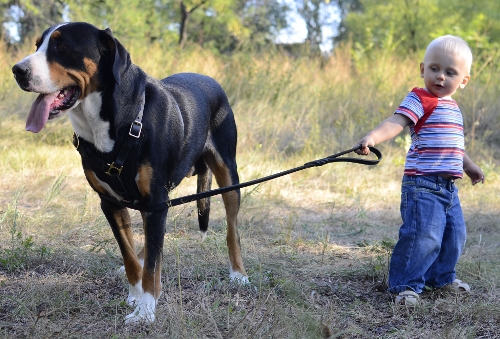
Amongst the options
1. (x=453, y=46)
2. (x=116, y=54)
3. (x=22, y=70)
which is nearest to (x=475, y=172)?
(x=453, y=46)

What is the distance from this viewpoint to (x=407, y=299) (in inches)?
135

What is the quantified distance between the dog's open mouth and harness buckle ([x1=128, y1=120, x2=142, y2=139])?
0.32 metres

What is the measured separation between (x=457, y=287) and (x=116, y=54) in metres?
2.52

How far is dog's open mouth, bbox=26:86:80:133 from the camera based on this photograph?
2.94m

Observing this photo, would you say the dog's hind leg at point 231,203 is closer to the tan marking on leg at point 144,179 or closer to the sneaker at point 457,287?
the tan marking on leg at point 144,179

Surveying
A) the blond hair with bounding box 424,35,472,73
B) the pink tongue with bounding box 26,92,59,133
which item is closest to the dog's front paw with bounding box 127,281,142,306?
the pink tongue with bounding box 26,92,59,133

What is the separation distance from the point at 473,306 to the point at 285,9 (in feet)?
127

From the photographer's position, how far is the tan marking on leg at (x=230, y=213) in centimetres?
408

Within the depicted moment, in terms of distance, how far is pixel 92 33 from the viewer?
10.1 ft

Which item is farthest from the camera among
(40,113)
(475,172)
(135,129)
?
(475,172)

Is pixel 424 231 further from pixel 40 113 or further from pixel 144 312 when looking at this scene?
pixel 40 113

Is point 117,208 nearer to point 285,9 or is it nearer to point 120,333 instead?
point 120,333

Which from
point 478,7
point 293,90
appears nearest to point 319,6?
point 478,7

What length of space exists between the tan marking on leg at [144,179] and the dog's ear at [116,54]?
1.57 ft
